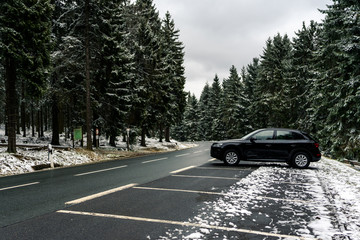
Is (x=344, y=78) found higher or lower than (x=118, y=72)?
lower

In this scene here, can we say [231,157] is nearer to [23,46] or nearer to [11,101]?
[11,101]

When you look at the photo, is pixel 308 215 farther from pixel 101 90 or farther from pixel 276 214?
pixel 101 90

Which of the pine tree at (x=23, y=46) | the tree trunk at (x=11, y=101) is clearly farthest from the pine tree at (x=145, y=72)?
the tree trunk at (x=11, y=101)

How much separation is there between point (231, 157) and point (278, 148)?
2.22 m

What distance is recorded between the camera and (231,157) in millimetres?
12383

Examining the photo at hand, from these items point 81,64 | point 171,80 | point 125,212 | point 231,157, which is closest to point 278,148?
point 231,157

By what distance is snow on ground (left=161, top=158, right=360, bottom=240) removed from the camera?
4086 millimetres

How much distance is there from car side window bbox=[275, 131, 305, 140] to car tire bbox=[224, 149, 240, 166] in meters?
2.08

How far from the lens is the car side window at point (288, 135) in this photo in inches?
472

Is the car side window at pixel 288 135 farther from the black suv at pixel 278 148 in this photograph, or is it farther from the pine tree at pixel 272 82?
the pine tree at pixel 272 82

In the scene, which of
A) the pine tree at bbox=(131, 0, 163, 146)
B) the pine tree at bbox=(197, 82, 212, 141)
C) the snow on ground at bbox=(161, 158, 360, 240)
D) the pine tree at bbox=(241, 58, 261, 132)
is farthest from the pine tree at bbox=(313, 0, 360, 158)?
the pine tree at bbox=(197, 82, 212, 141)

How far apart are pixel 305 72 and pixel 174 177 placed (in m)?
28.8

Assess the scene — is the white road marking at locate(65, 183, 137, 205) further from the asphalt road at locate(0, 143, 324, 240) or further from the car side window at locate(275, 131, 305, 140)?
the car side window at locate(275, 131, 305, 140)

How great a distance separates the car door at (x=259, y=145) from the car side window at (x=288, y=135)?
325 mm
